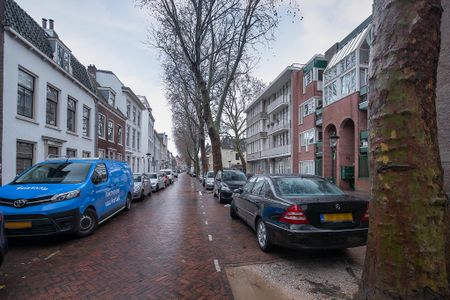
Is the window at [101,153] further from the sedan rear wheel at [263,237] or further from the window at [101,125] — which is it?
the sedan rear wheel at [263,237]

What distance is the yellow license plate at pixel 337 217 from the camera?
14.5 ft

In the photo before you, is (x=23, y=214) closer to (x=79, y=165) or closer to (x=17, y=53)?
(x=79, y=165)

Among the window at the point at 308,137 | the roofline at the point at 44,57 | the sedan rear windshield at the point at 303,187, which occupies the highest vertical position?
the roofline at the point at 44,57

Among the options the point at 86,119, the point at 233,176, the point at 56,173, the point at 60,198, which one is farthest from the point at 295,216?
the point at 86,119

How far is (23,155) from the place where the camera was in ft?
38.4

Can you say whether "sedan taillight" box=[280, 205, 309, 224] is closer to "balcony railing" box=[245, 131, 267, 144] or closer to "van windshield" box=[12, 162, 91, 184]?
"van windshield" box=[12, 162, 91, 184]

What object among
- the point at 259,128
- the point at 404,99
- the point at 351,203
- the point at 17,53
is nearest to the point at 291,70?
the point at 259,128

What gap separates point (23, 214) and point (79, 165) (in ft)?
6.99

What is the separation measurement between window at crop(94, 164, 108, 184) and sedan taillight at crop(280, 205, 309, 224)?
17.6 feet

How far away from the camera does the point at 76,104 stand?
17.0m

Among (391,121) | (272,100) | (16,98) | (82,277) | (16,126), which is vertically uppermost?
(272,100)

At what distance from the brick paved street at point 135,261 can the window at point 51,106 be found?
929cm

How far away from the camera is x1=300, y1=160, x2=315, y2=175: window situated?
85.4ft

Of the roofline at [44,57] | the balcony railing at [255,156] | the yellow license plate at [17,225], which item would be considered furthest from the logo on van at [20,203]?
the balcony railing at [255,156]
